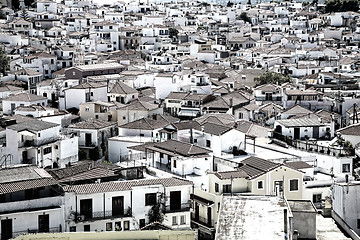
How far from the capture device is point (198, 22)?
7850 cm

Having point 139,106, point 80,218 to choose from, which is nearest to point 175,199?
point 80,218

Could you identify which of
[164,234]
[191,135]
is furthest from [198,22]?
[164,234]

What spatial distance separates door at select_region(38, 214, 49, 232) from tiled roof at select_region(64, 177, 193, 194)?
3.23 feet

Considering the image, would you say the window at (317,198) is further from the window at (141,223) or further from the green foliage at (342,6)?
the green foliage at (342,6)

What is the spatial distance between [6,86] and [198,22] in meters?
42.5

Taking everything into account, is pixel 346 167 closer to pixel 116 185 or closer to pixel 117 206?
pixel 116 185

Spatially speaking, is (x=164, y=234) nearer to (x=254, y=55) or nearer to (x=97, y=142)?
(x=97, y=142)

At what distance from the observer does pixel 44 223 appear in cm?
1650

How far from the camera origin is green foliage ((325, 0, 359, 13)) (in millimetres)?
77938

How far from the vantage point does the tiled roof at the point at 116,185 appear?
17.4 m

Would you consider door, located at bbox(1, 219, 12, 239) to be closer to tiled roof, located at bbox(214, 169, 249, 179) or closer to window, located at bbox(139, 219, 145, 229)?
window, located at bbox(139, 219, 145, 229)

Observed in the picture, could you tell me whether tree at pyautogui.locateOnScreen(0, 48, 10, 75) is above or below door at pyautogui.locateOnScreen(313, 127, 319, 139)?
above

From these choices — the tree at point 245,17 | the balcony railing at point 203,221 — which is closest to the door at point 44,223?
the balcony railing at point 203,221

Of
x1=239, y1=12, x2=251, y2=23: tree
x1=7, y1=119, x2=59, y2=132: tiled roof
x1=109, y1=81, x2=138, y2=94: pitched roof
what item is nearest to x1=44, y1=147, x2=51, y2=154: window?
x1=7, y1=119, x2=59, y2=132: tiled roof
